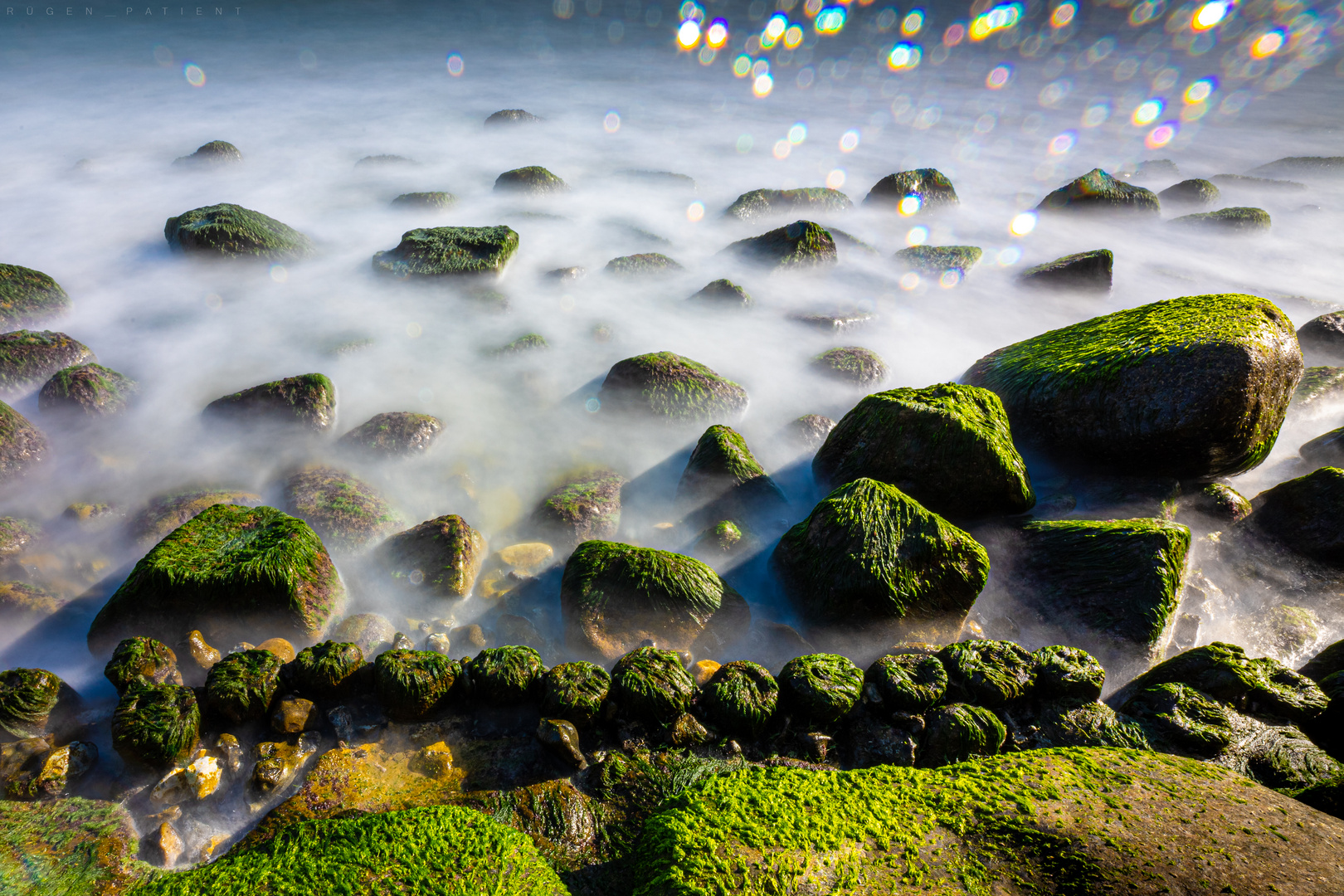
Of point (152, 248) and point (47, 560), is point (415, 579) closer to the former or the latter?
point (47, 560)

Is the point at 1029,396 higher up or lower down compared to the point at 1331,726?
higher up

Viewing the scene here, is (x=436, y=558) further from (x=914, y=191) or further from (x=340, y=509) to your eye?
(x=914, y=191)

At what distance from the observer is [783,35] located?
32.0 metres

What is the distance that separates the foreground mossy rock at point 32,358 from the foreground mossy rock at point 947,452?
25.6ft

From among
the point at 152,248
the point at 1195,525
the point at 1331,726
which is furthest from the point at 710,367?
the point at 152,248

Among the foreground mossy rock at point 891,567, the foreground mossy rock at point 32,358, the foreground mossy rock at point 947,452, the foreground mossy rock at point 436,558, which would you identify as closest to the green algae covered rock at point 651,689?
the foreground mossy rock at point 891,567

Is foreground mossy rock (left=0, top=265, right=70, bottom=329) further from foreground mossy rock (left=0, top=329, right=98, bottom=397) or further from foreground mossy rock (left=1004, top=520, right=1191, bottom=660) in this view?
foreground mossy rock (left=1004, top=520, right=1191, bottom=660)

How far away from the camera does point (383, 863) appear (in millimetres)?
2238

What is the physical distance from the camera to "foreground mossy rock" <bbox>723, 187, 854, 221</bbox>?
38.6ft

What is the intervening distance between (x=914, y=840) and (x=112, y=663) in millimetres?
3833

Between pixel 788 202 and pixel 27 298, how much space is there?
1138 centimetres

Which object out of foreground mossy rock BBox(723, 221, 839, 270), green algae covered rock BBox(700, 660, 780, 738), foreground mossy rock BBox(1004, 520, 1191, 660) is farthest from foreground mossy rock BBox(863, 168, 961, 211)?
green algae covered rock BBox(700, 660, 780, 738)

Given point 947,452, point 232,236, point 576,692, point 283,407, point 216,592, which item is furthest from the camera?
point 232,236

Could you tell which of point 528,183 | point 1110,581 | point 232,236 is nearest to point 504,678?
point 1110,581
